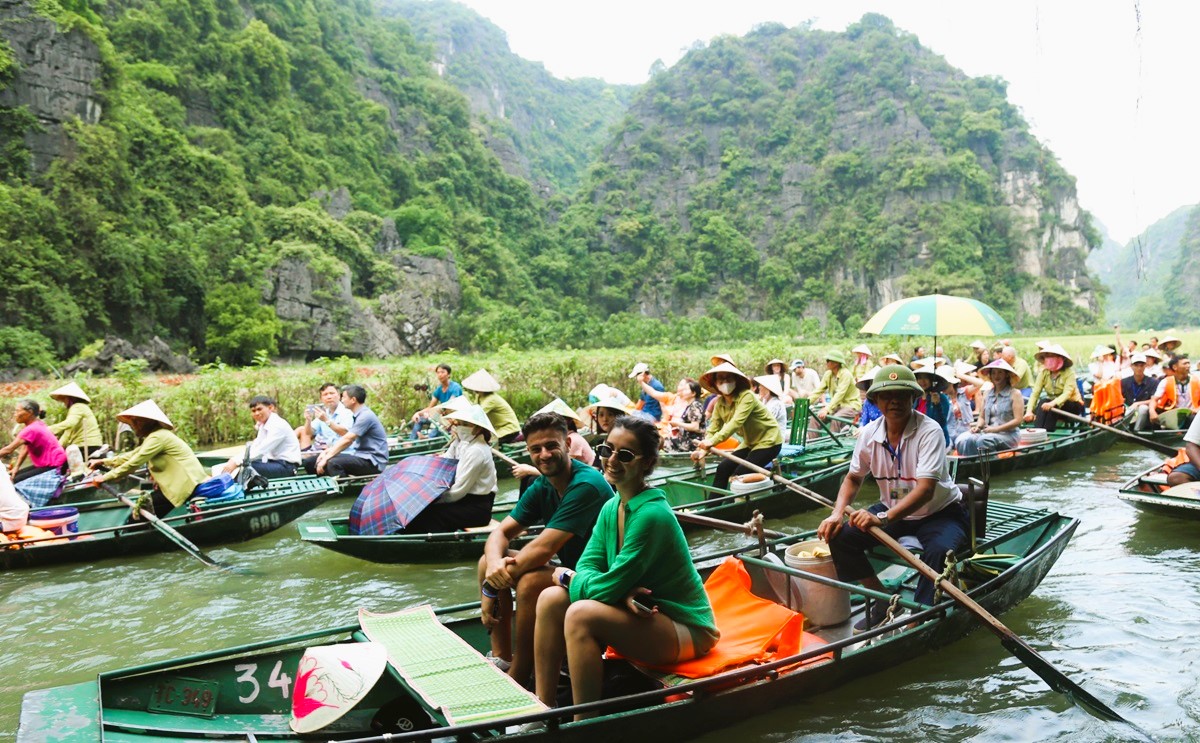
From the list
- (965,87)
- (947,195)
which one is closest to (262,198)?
(947,195)

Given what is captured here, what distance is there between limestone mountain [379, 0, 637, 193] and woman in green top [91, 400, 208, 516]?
249 ft

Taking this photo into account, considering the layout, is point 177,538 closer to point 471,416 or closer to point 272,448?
point 272,448

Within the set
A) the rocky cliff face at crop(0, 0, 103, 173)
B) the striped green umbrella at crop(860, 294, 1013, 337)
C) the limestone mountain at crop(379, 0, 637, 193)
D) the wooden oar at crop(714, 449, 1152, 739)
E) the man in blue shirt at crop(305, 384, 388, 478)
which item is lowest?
the wooden oar at crop(714, 449, 1152, 739)

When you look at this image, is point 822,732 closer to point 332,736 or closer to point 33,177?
point 332,736

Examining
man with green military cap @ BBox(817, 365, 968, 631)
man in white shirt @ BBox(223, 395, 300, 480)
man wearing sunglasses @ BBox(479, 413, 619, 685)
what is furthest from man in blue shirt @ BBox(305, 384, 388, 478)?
man with green military cap @ BBox(817, 365, 968, 631)

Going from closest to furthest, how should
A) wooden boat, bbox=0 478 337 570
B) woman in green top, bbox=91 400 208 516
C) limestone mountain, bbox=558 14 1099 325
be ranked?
woman in green top, bbox=91 400 208 516 < wooden boat, bbox=0 478 337 570 < limestone mountain, bbox=558 14 1099 325

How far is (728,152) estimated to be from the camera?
82.0m

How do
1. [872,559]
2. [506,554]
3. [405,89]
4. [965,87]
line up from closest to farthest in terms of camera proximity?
[506,554]
[872,559]
[405,89]
[965,87]

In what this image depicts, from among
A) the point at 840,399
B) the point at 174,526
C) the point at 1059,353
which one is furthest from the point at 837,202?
the point at 174,526

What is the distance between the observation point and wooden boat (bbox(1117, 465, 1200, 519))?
729cm

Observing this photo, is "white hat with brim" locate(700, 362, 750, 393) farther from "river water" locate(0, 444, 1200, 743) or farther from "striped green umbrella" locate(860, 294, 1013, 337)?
"river water" locate(0, 444, 1200, 743)

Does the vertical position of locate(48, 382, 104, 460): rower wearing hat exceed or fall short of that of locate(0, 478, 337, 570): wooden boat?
it exceeds it

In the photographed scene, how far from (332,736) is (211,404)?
40.2 feet

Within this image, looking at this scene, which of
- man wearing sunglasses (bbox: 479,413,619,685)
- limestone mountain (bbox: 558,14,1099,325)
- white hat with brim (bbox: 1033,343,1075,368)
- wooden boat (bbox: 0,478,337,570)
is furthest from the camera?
limestone mountain (bbox: 558,14,1099,325)
